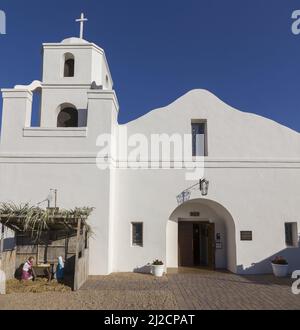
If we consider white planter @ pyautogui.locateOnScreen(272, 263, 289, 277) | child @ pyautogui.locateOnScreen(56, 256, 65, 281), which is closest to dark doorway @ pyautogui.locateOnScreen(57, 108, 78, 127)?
child @ pyautogui.locateOnScreen(56, 256, 65, 281)

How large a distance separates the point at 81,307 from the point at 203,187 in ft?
23.6

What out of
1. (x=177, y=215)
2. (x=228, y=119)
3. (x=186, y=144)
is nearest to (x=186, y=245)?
(x=177, y=215)

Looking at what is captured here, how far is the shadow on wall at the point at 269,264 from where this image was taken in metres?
13.6

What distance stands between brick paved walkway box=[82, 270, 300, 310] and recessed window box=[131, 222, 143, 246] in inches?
58.3

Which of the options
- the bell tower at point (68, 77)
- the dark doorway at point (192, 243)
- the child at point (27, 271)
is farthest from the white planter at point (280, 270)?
the bell tower at point (68, 77)

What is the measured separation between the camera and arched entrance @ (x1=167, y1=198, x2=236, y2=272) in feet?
48.8

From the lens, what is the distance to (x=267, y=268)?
44.9ft

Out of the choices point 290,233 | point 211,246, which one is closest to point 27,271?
point 211,246

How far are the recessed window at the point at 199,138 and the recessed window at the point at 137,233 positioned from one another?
3880 millimetres

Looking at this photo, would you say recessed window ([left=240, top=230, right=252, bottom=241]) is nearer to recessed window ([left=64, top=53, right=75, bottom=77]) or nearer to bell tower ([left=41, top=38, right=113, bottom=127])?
bell tower ([left=41, top=38, right=113, bottom=127])

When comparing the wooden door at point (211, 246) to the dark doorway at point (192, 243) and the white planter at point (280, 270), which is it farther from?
the white planter at point (280, 270)

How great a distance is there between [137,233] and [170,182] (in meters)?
2.54

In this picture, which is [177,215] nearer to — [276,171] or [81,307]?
[276,171]

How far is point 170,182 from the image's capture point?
1410cm
